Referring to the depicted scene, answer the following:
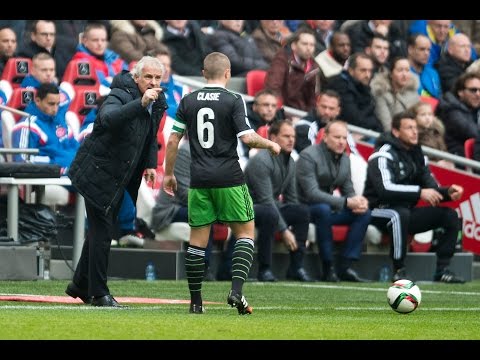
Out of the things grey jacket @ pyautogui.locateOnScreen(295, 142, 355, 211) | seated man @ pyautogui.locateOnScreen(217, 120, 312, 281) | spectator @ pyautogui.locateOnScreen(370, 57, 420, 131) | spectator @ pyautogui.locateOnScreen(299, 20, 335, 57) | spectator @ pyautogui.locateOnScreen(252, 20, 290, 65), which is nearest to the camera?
seated man @ pyautogui.locateOnScreen(217, 120, 312, 281)

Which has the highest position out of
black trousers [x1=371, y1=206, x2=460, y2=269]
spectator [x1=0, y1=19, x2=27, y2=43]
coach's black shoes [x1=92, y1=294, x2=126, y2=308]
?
spectator [x1=0, y1=19, x2=27, y2=43]

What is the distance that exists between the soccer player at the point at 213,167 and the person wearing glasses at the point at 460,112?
34.8 ft

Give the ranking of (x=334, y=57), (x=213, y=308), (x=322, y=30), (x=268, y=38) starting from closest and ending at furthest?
(x=213, y=308), (x=334, y=57), (x=268, y=38), (x=322, y=30)

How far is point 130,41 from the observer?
2091 centimetres

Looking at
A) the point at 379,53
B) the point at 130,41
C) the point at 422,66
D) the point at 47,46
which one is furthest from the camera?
the point at 422,66

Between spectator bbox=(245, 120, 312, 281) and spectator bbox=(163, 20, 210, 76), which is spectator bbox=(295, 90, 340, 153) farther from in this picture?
spectator bbox=(163, 20, 210, 76)

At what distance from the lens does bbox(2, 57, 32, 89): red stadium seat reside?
19.0 meters

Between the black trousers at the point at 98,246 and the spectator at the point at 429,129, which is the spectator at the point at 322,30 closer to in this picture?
the spectator at the point at 429,129

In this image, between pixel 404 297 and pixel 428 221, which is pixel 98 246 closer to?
pixel 404 297

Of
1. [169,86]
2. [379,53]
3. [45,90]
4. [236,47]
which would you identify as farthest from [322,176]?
[379,53]

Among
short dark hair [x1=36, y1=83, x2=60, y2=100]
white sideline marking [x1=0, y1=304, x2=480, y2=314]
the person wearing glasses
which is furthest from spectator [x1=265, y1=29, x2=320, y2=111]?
white sideline marking [x1=0, y1=304, x2=480, y2=314]

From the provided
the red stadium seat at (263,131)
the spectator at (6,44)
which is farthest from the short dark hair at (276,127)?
the spectator at (6,44)

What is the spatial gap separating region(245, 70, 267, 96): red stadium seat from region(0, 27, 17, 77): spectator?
3907 mm

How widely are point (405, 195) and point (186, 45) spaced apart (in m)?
5.00
